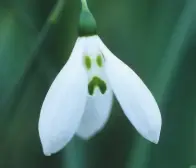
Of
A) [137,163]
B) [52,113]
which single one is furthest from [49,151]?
[137,163]

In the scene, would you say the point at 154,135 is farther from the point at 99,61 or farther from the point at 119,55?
the point at 119,55

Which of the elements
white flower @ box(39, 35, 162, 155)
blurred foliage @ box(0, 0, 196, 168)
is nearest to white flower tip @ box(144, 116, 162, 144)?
white flower @ box(39, 35, 162, 155)

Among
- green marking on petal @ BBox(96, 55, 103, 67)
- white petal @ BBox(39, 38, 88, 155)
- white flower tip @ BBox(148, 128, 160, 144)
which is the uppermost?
green marking on petal @ BBox(96, 55, 103, 67)

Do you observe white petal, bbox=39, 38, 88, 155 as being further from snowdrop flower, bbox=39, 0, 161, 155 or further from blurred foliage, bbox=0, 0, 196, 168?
blurred foliage, bbox=0, 0, 196, 168

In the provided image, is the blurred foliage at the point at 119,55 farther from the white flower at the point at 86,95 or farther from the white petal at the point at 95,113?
the white flower at the point at 86,95

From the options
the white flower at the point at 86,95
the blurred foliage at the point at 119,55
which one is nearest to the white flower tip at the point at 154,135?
the white flower at the point at 86,95

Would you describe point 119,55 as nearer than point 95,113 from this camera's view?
No

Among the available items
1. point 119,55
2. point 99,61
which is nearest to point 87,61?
point 99,61
